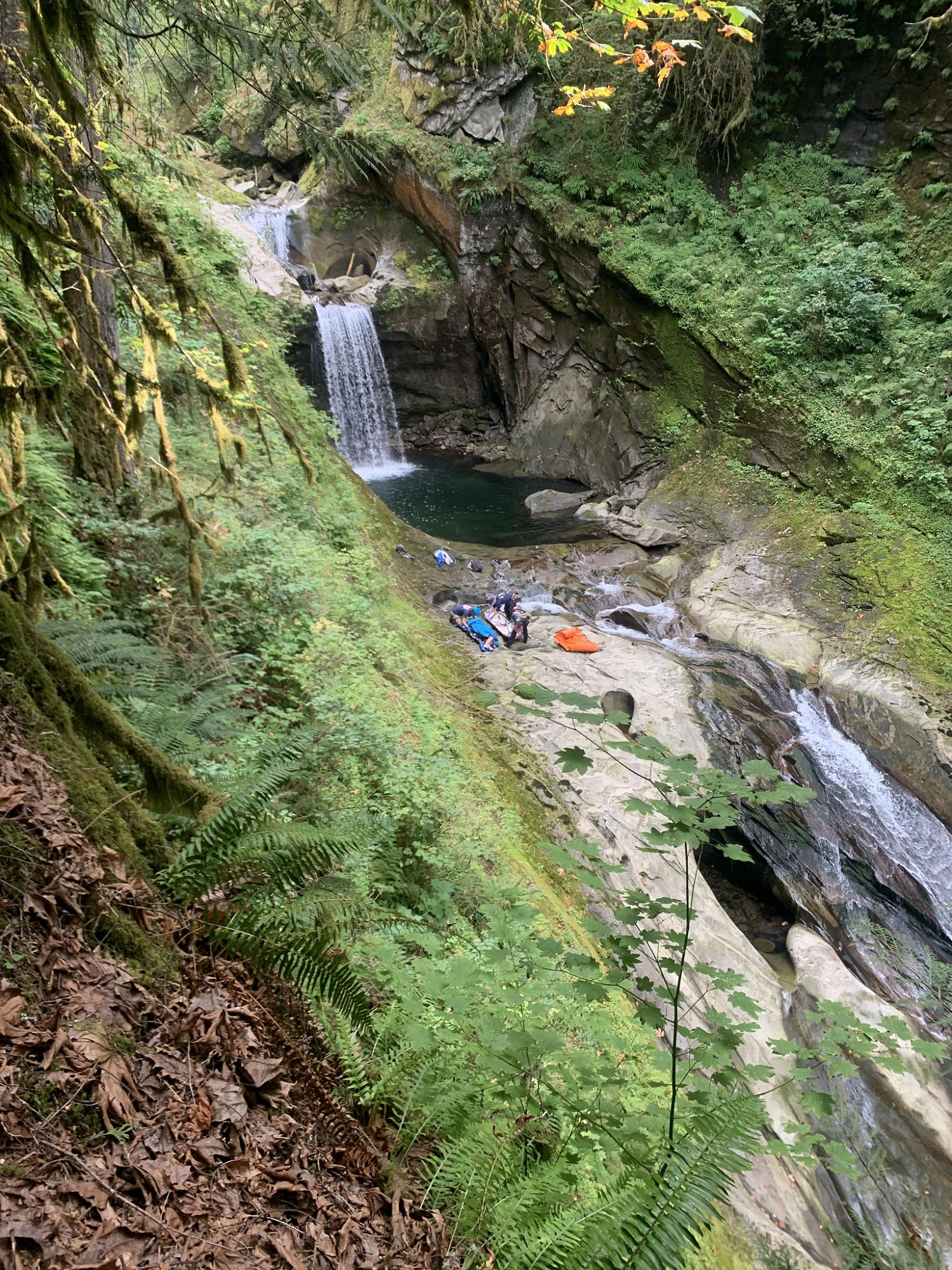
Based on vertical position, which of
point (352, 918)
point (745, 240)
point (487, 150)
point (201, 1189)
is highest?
point (487, 150)

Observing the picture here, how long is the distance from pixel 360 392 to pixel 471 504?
16.3ft

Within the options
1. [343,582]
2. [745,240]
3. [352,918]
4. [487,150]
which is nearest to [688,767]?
[352,918]

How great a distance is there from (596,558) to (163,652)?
9.49 metres

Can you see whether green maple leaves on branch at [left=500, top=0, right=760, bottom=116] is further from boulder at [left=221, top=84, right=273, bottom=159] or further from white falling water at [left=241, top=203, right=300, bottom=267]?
boulder at [left=221, top=84, right=273, bottom=159]

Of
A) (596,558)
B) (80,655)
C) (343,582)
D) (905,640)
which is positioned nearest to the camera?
(80,655)

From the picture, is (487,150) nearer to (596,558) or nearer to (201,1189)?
(596,558)

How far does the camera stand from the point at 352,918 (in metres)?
2.68

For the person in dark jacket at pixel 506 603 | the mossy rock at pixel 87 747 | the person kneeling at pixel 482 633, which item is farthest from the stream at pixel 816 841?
the mossy rock at pixel 87 747

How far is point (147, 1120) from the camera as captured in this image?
148 centimetres

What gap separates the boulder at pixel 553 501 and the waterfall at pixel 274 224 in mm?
8626

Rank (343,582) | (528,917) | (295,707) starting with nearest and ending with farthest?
(528,917), (295,707), (343,582)

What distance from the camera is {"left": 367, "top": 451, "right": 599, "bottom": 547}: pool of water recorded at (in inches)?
535

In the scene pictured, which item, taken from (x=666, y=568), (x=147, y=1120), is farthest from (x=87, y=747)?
(x=666, y=568)

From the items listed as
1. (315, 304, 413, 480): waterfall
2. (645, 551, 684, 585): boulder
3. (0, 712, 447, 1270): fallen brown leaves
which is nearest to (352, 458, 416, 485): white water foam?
(315, 304, 413, 480): waterfall
